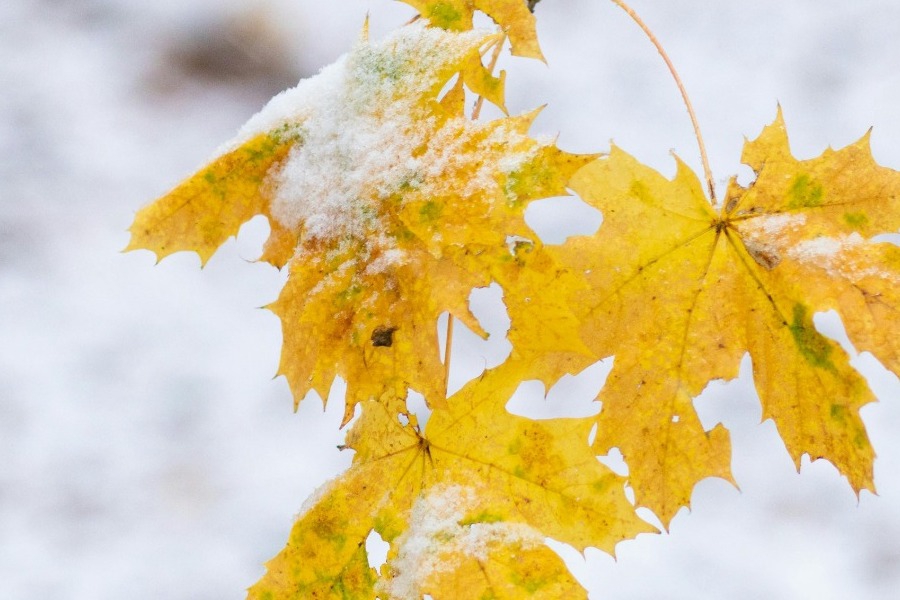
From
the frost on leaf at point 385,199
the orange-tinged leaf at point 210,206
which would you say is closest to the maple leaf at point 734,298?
the frost on leaf at point 385,199

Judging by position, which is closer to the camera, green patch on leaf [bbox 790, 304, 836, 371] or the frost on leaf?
the frost on leaf

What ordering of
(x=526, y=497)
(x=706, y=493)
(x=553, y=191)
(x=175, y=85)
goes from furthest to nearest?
(x=175, y=85)
(x=706, y=493)
(x=526, y=497)
(x=553, y=191)

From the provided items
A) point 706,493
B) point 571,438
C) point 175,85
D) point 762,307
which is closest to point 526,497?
point 571,438

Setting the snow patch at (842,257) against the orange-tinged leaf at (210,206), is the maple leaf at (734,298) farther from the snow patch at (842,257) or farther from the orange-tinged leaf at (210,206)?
the orange-tinged leaf at (210,206)

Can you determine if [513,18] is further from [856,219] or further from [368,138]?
[856,219]

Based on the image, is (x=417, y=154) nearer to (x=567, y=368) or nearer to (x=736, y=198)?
(x=567, y=368)

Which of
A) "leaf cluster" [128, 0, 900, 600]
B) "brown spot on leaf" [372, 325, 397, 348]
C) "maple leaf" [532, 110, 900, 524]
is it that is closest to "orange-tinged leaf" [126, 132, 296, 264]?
"leaf cluster" [128, 0, 900, 600]

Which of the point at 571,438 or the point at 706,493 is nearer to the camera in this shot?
the point at 571,438

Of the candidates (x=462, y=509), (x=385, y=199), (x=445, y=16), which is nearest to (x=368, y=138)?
(x=385, y=199)

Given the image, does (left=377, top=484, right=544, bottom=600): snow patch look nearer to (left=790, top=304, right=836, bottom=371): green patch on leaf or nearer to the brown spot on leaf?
the brown spot on leaf
